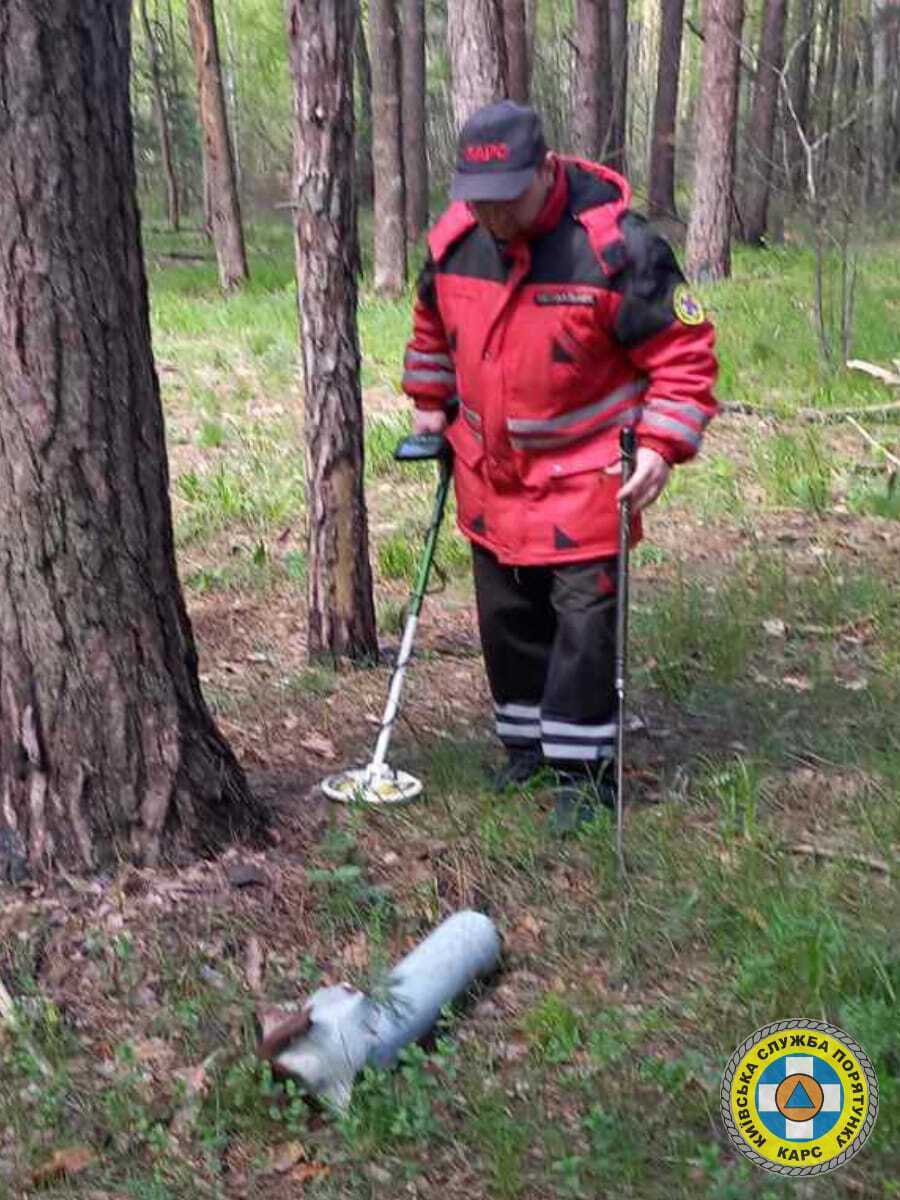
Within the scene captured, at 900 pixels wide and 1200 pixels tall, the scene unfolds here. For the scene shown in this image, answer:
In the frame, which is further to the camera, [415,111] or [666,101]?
[666,101]

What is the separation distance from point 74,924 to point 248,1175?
3.04 feet

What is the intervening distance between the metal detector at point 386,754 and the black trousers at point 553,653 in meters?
0.23

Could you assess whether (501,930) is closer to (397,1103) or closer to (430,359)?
(397,1103)

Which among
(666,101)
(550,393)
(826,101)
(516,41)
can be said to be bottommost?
(550,393)

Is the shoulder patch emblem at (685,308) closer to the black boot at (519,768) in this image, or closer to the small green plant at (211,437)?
the black boot at (519,768)

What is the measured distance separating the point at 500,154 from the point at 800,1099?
2489 mm

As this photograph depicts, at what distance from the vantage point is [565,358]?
403 centimetres

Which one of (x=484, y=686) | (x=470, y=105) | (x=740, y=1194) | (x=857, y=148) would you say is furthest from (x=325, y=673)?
(x=857, y=148)

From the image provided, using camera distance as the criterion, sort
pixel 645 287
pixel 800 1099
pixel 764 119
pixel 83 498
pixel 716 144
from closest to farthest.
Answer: pixel 800 1099, pixel 83 498, pixel 645 287, pixel 716 144, pixel 764 119

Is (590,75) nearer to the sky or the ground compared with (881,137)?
nearer to the sky

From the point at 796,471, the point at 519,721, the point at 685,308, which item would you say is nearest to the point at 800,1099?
the point at 519,721

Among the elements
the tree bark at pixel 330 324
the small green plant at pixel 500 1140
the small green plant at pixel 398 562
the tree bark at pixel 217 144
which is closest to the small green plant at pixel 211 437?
the small green plant at pixel 398 562

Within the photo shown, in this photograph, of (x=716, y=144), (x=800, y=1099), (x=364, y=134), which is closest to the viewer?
(x=800, y=1099)

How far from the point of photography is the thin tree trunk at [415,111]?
2208cm
